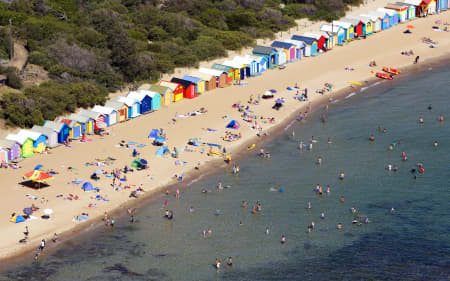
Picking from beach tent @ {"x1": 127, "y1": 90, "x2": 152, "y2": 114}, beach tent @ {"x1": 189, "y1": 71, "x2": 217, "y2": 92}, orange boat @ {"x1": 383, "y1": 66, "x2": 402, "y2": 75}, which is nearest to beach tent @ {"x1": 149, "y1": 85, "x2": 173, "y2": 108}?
beach tent @ {"x1": 127, "y1": 90, "x2": 152, "y2": 114}

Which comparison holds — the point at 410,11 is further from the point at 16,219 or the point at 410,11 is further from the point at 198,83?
the point at 16,219

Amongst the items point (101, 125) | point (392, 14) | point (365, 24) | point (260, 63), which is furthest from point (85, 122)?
point (392, 14)

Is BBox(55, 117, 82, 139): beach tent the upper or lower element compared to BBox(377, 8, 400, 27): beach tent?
lower

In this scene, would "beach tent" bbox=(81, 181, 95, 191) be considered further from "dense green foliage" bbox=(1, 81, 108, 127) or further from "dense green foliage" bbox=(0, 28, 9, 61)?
"dense green foliage" bbox=(0, 28, 9, 61)

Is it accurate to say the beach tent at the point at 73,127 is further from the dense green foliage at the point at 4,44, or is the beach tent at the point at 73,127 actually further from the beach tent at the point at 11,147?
the dense green foliage at the point at 4,44

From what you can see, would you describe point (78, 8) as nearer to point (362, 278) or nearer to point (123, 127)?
point (123, 127)

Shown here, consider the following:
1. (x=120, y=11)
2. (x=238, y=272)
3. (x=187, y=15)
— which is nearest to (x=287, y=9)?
(x=187, y=15)

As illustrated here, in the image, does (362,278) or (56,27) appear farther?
(56,27)

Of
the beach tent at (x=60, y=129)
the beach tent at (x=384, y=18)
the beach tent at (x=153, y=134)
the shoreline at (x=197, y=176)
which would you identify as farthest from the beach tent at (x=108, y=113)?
the beach tent at (x=384, y=18)
